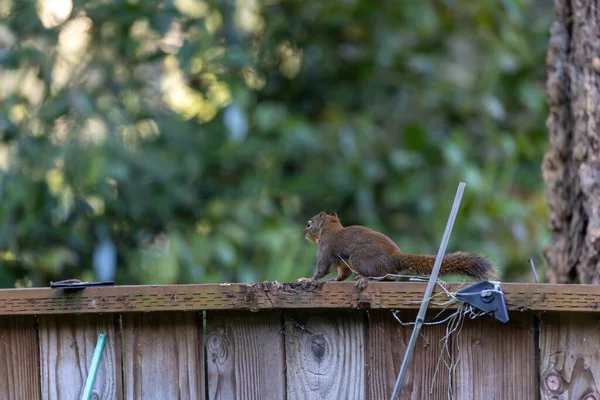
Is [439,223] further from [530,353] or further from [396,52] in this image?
[530,353]

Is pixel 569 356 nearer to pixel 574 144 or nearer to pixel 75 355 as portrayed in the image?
pixel 75 355

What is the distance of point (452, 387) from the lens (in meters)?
1.61

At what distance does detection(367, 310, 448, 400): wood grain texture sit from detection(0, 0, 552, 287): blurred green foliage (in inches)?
73.6

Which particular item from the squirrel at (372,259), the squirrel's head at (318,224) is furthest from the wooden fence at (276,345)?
the squirrel's head at (318,224)

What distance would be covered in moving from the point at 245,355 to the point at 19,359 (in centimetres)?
49

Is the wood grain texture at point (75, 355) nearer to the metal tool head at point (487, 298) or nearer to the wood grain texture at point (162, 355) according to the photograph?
the wood grain texture at point (162, 355)

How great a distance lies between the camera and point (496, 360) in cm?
159

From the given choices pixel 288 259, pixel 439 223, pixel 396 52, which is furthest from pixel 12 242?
pixel 396 52

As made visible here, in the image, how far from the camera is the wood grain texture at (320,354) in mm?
1665

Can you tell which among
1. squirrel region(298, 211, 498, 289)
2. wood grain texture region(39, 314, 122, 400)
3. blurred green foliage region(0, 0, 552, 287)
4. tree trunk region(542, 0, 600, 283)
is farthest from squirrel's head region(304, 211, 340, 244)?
blurred green foliage region(0, 0, 552, 287)

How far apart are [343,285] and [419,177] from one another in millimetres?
2832

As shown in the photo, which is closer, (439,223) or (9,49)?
(9,49)

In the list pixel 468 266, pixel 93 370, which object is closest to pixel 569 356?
pixel 468 266

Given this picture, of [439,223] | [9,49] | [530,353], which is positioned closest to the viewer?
[530,353]
